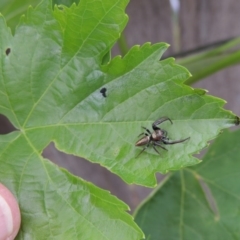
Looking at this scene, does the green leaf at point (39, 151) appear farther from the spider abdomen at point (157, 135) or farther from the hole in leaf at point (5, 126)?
the hole in leaf at point (5, 126)

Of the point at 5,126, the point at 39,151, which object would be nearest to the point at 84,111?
the point at 39,151

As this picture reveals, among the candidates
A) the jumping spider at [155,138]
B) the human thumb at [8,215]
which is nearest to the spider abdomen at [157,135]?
the jumping spider at [155,138]

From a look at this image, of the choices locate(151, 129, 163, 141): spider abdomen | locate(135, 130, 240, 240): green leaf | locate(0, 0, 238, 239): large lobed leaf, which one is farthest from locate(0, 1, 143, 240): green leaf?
locate(135, 130, 240, 240): green leaf

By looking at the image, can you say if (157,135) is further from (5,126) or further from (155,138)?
(5,126)

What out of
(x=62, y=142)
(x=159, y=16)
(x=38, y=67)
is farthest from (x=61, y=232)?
(x=159, y=16)

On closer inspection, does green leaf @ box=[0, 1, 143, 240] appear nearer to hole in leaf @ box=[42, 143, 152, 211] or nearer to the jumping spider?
the jumping spider

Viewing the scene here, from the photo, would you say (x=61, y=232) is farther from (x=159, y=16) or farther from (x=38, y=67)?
(x=159, y=16)
